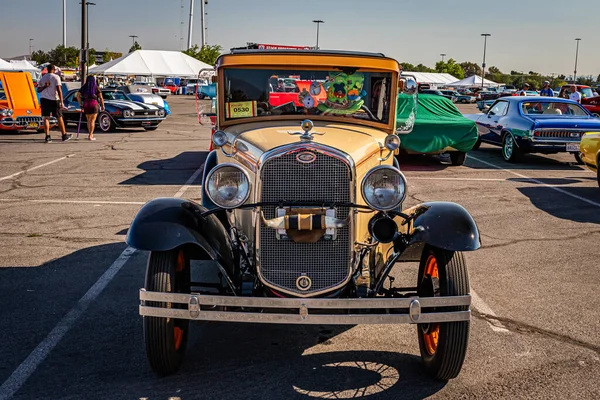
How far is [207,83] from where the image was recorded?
19.0 feet

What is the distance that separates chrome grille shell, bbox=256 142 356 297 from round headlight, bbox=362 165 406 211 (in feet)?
0.34

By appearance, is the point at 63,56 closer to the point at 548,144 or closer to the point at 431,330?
the point at 548,144

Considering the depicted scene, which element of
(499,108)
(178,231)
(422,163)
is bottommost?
(422,163)

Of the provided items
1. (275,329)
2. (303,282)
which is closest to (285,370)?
(303,282)

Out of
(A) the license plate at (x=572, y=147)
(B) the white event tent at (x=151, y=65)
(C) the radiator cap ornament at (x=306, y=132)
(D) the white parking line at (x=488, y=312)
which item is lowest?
(D) the white parking line at (x=488, y=312)

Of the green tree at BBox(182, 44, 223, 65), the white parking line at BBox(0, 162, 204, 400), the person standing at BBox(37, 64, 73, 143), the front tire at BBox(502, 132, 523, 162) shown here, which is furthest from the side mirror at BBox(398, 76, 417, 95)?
the green tree at BBox(182, 44, 223, 65)

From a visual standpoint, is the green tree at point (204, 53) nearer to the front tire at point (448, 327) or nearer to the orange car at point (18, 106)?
the orange car at point (18, 106)

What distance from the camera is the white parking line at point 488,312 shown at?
5117 millimetres

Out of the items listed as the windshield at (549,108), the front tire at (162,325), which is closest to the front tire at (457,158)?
the windshield at (549,108)

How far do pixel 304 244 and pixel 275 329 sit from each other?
3.91ft

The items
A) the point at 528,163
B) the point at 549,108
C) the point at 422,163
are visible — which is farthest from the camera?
the point at 549,108

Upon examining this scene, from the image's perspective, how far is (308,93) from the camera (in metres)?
5.28

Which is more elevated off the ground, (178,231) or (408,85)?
(408,85)

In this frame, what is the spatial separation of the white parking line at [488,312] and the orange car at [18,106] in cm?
1607
